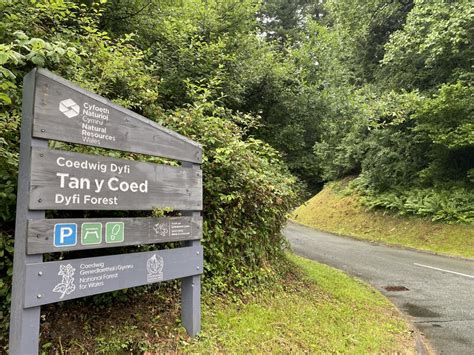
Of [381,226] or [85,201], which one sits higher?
[85,201]

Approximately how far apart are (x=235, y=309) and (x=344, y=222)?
52.9ft

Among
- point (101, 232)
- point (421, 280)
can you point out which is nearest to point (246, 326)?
point (101, 232)

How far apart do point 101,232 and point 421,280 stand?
8515 millimetres

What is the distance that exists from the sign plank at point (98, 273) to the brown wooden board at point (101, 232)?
4.7 inches

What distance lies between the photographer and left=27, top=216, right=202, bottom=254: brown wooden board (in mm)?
2725

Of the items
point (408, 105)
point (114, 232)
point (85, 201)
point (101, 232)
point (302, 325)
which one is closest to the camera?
point (85, 201)

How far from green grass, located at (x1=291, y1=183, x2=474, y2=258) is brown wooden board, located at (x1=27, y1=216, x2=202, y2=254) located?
19.8ft

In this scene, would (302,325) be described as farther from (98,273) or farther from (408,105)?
(408,105)

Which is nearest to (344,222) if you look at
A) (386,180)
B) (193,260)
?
(386,180)

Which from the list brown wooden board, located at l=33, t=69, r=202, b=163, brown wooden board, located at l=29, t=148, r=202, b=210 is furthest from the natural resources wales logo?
brown wooden board, located at l=29, t=148, r=202, b=210

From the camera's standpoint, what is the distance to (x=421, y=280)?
9.18m

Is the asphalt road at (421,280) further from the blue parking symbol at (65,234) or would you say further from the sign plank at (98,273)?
the blue parking symbol at (65,234)

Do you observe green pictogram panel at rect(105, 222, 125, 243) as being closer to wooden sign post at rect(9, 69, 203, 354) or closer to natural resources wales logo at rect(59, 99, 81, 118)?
wooden sign post at rect(9, 69, 203, 354)

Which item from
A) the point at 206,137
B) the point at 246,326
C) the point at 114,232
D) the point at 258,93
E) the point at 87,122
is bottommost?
the point at 246,326
